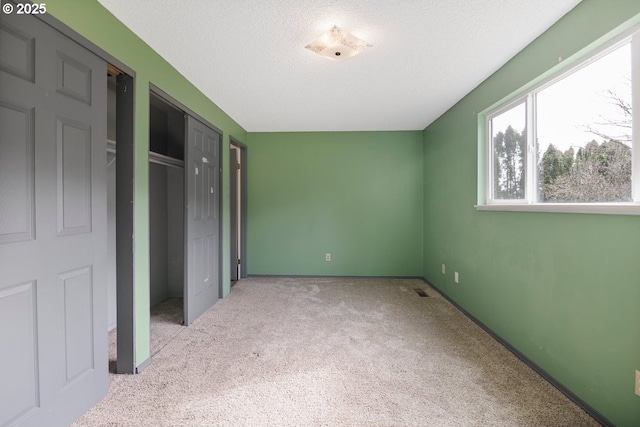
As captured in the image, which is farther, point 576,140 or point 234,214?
point 234,214

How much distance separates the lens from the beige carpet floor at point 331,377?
149 cm

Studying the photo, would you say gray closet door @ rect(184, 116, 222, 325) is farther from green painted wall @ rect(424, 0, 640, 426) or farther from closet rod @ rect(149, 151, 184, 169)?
green painted wall @ rect(424, 0, 640, 426)

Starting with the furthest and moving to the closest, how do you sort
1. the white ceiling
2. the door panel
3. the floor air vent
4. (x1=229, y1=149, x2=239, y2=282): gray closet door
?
(x1=229, y1=149, x2=239, y2=282): gray closet door
the floor air vent
the white ceiling
the door panel

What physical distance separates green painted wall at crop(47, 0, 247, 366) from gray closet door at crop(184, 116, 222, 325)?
463mm

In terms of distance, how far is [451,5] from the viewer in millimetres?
1567

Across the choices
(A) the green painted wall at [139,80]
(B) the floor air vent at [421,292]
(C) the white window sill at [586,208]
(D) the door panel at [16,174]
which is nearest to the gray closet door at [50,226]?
(D) the door panel at [16,174]

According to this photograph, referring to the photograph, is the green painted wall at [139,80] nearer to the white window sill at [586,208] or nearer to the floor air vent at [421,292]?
the white window sill at [586,208]

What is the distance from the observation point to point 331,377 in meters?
1.83

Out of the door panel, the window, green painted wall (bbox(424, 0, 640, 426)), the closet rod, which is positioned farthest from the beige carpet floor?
the closet rod

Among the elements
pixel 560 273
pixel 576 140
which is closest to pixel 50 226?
pixel 560 273

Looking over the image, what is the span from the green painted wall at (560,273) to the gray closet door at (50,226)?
286cm

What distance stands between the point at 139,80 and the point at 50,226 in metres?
1.19

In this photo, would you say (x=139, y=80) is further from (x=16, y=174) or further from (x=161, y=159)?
(x=16, y=174)

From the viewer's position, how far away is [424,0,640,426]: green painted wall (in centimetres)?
134
